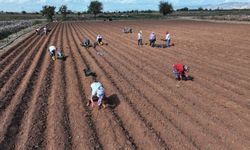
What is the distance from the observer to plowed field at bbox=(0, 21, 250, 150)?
10.6 m

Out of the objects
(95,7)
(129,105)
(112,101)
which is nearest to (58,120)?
(112,101)

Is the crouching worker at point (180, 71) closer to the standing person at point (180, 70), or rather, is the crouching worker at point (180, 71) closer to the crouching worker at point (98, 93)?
the standing person at point (180, 70)

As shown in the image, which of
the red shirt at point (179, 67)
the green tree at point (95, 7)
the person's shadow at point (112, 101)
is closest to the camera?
the person's shadow at point (112, 101)

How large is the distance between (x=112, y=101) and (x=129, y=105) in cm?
92

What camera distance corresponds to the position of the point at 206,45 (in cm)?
3050

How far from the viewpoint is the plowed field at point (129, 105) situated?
1058 cm

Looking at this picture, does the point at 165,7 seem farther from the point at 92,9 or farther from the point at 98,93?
the point at 98,93

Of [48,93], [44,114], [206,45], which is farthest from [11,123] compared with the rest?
[206,45]

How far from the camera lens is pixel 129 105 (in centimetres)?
1367

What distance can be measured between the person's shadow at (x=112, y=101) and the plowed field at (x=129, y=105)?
84mm

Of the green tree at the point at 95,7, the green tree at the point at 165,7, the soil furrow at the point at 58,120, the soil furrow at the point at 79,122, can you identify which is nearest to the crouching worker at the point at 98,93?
the soil furrow at the point at 79,122

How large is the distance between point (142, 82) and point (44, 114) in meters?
5.95

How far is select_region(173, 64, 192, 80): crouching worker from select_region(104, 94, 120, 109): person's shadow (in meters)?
3.83

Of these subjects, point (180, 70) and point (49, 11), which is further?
point (49, 11)
